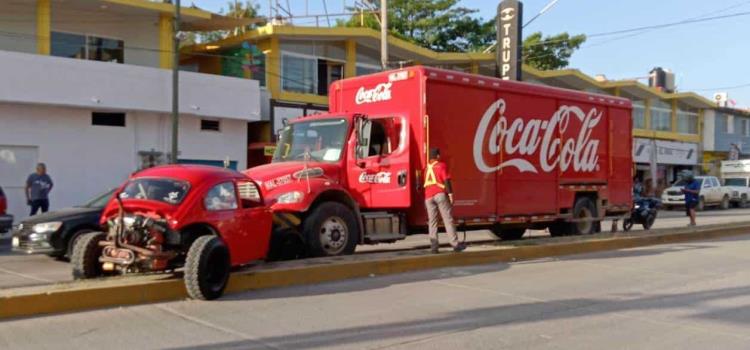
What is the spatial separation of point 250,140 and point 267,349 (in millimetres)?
21709

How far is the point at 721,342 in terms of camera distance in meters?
6.53

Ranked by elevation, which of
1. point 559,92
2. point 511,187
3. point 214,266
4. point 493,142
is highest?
point 559,92

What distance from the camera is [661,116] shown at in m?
47.6

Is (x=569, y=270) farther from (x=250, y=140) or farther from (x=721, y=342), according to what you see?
(x=250, y=140)

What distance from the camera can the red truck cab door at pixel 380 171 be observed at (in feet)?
35.9

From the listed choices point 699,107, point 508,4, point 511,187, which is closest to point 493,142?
point 511,187

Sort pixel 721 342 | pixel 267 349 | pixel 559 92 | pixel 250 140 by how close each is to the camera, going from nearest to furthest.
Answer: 1. pixel 267 349
2. pixel 721 342
3. pixel 559 92
4. pixel 250 140

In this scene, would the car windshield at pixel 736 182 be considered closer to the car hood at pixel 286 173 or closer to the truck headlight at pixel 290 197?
the car hood at pixel 286 173

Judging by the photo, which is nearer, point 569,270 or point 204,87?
point 569,270

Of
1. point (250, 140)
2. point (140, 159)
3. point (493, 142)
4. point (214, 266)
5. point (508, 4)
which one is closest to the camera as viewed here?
point (214, 266)

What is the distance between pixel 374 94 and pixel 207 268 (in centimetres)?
537

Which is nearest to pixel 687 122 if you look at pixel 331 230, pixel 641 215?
pixel 641 215

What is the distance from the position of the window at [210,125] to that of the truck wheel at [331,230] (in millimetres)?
14928

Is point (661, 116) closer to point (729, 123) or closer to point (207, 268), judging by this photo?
point (729, 123)
